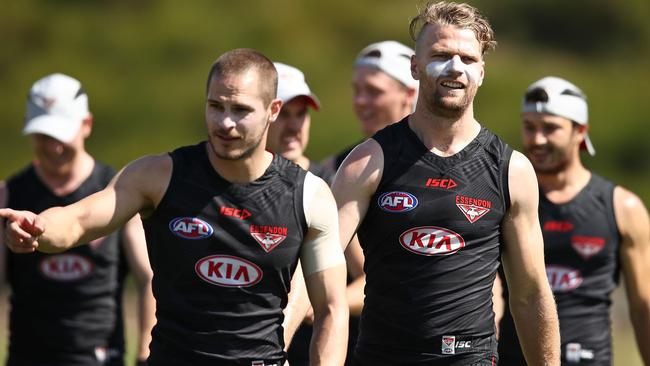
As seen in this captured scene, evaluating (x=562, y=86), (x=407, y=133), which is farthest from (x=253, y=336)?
(x=562, y=86)

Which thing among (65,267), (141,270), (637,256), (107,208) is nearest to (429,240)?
(107,208)

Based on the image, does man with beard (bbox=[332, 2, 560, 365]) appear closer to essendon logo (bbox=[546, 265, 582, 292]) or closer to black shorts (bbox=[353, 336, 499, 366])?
black shorts (bbox=[353, 336, 499, 366])

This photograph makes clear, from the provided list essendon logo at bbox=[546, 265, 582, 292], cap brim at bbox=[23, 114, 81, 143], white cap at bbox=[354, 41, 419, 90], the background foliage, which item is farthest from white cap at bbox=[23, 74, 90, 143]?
the background foliage

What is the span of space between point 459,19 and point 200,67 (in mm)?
20657

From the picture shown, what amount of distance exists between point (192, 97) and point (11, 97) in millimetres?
3377

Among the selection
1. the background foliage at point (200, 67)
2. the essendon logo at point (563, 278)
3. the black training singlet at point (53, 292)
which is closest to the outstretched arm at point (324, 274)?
the essendon logo at point (563, 278)

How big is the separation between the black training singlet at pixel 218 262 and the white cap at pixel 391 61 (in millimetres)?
3064

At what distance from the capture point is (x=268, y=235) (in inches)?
233

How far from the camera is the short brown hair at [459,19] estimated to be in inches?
250

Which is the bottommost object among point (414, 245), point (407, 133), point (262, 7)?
point (414, 245)

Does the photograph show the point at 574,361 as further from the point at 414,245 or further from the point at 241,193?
the point at 241,193

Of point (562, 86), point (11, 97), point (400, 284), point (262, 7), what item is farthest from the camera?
point (262, 7)

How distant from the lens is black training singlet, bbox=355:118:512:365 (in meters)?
6.26

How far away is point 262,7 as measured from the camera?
27.7 meters
